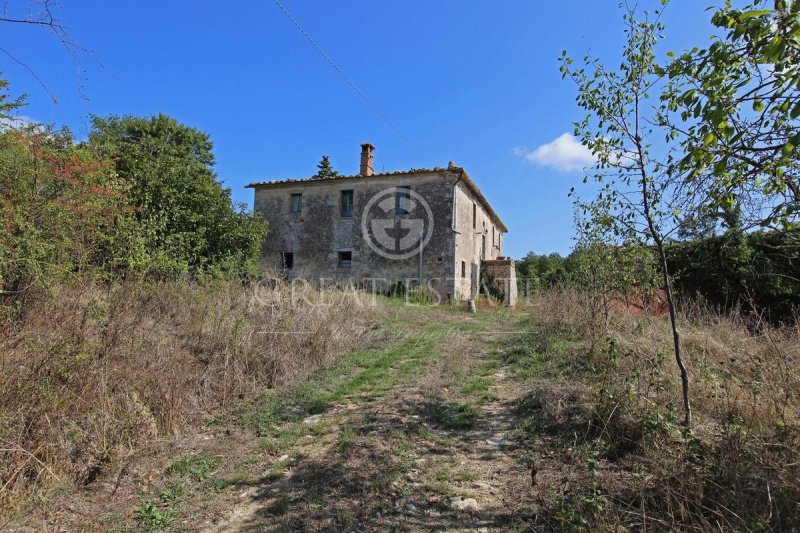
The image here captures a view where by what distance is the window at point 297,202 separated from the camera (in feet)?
60.5

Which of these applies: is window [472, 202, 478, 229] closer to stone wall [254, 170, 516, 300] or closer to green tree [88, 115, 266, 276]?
stone wall [254, 170, 516, 300]

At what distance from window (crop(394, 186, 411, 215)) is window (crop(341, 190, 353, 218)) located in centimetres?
208

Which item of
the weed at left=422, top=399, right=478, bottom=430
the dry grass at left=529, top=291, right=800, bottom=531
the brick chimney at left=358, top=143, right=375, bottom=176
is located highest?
the brick chimney at left=358, top=143, right=375, bottom=176

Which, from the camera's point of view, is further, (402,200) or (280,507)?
(402,200)

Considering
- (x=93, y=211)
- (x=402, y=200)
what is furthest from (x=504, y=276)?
(x=93, y=211)

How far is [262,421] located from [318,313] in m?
3.40

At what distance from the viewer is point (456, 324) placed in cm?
1075

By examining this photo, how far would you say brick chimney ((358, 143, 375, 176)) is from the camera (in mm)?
18172

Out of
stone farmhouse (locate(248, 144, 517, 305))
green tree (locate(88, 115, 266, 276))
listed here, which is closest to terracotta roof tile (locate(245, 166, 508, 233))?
stone farmhouse (locate(248, 144, 517, 305))

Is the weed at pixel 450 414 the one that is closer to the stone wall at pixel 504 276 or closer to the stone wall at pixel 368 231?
the stone wall at pixel 368 231

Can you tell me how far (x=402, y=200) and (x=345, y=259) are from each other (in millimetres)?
3627

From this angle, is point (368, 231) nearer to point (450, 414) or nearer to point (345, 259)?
point (345, 259)

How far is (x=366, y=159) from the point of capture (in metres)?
18.3

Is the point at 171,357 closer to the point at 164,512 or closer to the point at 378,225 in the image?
the point at 164,512
